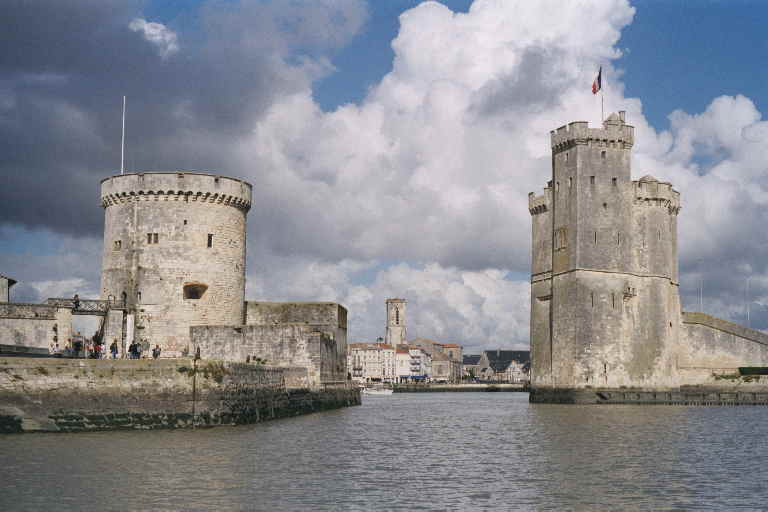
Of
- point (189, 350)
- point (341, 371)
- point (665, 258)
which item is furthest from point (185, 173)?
point (665, 258)

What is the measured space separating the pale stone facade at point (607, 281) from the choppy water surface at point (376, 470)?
23.3 meters

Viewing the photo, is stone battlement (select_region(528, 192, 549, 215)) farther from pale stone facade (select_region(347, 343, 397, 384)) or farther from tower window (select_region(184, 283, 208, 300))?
pale stone facade (select_region(347, 343, 397, 384))

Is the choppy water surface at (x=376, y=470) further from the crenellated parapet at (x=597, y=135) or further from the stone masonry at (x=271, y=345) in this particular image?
the crenellated parapet at (x=597, y=135)

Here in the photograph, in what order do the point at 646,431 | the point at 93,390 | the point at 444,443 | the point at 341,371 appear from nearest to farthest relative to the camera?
the point at 93,390, the point at 444,443, the point at 646,431, the point at 341,371

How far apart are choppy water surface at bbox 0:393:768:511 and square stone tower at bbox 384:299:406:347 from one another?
6020 inches

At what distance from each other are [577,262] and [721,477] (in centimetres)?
3415

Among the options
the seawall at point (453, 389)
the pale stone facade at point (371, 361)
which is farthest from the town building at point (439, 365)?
the seawall at point (453, 389)

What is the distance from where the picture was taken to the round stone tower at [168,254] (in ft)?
117

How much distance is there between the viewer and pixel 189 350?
3528 centimetres

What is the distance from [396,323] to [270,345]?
14615cm

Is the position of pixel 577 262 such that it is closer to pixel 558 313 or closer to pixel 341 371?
pixel 558 313

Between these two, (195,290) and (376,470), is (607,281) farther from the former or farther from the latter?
(376,470)

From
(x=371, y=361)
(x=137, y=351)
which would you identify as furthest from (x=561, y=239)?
(x=371, y=361)

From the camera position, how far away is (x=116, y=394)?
75.2ft
